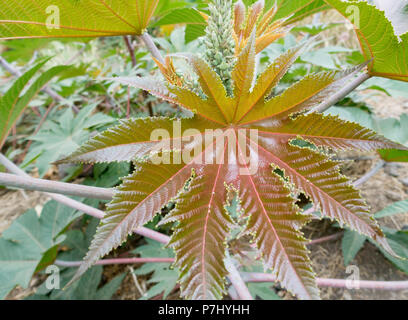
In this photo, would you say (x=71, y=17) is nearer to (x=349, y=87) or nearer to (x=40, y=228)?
(x=349, y=87)

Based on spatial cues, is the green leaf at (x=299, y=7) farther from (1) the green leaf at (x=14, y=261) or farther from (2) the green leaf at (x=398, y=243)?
(1) the green leaf at (x=14, y=261)

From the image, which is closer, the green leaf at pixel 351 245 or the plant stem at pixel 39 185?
the plant stem at pixel 39 185

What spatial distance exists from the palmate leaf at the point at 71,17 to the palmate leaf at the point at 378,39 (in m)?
0.44

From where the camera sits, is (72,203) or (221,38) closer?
(221,38)

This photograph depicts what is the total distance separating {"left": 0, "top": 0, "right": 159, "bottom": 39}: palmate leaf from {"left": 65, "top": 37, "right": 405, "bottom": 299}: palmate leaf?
260 millimetres

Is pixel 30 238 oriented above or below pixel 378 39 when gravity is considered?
below

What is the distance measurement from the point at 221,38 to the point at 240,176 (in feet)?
1.02

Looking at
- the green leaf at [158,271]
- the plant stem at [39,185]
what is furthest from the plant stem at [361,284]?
the plant stem at [39,185]

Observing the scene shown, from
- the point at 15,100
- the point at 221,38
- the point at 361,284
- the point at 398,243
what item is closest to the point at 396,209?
the point at 398,243

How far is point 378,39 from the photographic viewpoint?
1.69ft

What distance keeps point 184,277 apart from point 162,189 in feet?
0.53

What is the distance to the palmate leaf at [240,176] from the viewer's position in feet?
1.42

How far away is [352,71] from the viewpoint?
451mm

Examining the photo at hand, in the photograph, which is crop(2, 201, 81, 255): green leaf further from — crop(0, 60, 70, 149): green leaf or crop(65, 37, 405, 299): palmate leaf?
crop(65, 37, 405, 299): palmate leaf
